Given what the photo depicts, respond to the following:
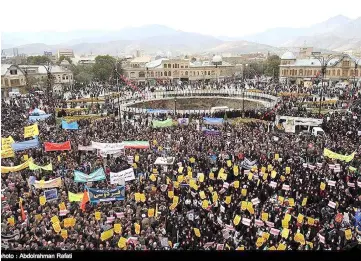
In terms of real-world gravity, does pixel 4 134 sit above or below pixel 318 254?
below

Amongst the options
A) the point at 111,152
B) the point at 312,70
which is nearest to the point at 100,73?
the point at 312,70

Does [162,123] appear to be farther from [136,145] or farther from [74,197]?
[74,197]

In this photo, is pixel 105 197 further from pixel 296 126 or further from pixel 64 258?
pixel 296 126

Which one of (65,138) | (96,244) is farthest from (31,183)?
(65,138)

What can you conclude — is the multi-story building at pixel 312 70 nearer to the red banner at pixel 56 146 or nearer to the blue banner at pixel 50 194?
the red banner at pixel 56 146

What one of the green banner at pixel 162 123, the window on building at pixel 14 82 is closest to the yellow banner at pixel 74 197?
the green banner at pixel 162 123

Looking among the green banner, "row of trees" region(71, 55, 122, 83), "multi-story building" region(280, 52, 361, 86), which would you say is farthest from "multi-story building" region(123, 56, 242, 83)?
the green banner
